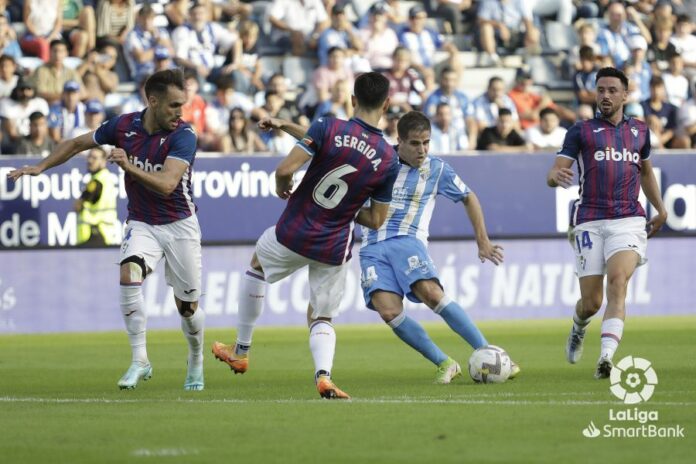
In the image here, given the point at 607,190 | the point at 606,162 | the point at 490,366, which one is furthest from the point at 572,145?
the point at 490,366

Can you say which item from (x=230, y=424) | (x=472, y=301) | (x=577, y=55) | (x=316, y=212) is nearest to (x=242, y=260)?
(x=472, y=301)

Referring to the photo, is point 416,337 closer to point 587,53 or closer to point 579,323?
point 579,323

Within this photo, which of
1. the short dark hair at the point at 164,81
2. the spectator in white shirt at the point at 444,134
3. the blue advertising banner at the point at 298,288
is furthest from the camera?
the spectator in white shirt at the point at 444,134

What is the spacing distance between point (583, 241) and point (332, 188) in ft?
9.21

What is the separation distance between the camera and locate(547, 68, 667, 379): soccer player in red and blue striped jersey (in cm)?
1162

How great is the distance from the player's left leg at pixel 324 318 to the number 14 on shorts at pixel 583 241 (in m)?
2.46

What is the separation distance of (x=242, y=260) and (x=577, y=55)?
7.77 meters

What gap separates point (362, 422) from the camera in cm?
852

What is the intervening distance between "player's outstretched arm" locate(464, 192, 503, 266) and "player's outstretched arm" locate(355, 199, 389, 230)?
1.23 m

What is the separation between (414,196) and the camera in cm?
1193

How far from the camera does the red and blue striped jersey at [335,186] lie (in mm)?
9680

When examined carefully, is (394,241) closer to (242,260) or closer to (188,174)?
(188,174)

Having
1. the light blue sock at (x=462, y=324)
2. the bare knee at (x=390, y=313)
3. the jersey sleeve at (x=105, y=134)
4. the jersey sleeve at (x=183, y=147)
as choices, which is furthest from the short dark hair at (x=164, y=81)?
the light blue sock at (x=462, y=324)

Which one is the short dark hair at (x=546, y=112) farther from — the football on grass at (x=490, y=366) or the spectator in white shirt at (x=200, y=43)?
the football on grass at (x=490, y=366)
